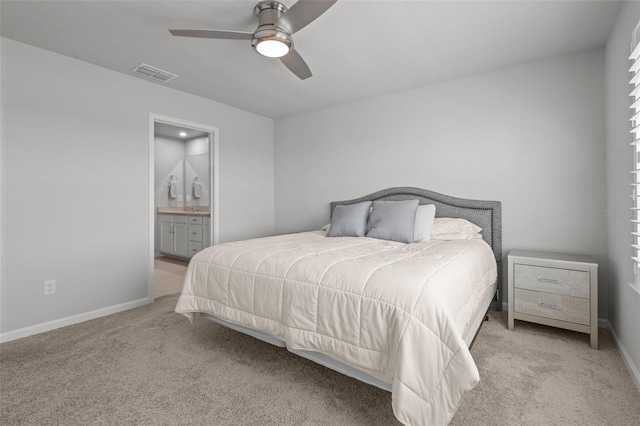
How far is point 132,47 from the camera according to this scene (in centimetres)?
260

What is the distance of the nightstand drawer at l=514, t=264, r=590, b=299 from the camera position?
2.25 m

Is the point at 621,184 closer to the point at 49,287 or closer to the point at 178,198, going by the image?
the point at 49,287

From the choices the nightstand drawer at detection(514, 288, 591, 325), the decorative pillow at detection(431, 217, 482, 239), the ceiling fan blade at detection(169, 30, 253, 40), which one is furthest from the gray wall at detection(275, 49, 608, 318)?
the ceiling fan blade at detection(169, 30, 253, 40)

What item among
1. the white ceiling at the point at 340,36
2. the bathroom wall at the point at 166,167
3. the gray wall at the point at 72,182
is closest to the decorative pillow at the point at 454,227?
the white ceiling at the point at 340,36

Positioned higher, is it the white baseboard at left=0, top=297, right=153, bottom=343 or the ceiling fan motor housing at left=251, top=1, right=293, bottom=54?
the ceiling fan motor housing at left=251, top=1, right=293, bottom=54

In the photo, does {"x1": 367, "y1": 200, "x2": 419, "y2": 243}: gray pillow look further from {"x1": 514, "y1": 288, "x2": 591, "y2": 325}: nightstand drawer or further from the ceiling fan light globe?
the ceiling fan light globe

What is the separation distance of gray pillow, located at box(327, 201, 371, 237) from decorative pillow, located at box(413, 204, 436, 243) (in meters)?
0.53

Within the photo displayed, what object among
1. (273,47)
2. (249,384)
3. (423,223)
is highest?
(273,47)

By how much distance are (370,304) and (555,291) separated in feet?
6.00

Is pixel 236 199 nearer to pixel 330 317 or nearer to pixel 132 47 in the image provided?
pixel 132 47

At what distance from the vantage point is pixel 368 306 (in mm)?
1429

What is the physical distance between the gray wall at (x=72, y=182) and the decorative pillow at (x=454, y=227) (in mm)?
3074

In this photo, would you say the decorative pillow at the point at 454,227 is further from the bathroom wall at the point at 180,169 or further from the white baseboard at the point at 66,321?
the bathroom wall at the point at 180,169

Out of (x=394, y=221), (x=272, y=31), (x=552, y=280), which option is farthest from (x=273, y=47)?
(x=552, y=280)
